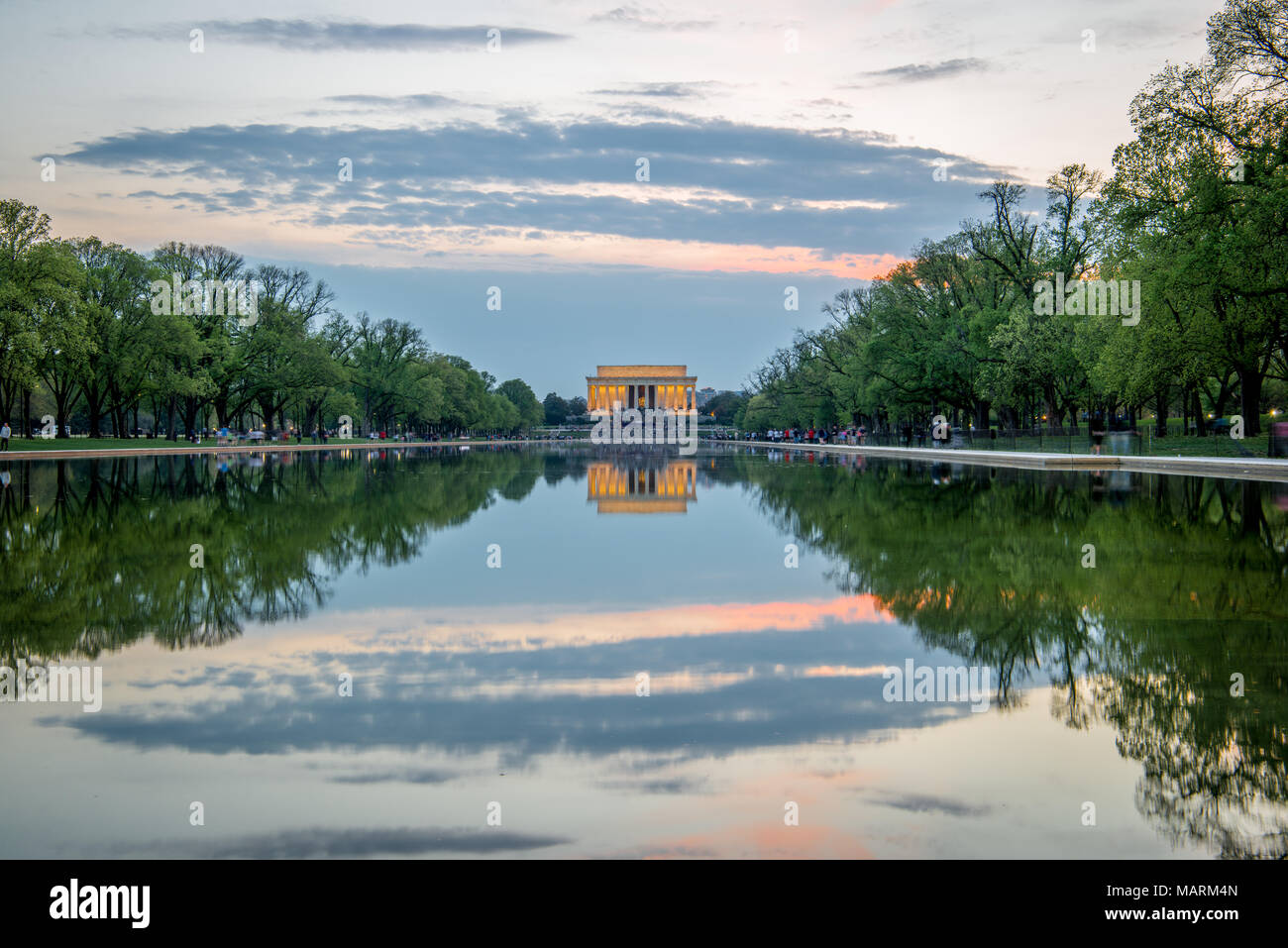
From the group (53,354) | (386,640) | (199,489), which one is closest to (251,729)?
(386,640)

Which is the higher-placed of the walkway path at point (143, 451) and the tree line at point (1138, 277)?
the tree line at point (1138, 277)

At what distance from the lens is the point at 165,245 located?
70.2 metres

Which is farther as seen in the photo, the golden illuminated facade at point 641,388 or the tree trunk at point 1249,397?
the golden illuminated facade at point 641,388

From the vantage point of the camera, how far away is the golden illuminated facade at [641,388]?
181500mm

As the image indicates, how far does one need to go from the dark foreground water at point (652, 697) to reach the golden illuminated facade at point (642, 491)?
837 centimetres

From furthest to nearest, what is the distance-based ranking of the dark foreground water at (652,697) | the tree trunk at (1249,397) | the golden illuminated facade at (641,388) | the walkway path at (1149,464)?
the golden illuminated facade at (641,388) → the tree trunk at (1249,397) → the walkway path at (1149,464) → the dark foreground water at (652,697)

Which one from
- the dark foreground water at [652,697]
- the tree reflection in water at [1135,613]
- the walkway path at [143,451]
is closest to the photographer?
the dark foreground water at [652,697]

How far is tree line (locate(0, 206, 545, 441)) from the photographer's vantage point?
51.7 m

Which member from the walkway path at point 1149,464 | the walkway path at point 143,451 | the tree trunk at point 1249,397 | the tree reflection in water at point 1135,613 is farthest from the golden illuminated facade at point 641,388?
the tree reflection in water at point 1135,613

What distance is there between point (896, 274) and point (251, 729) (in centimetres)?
7036

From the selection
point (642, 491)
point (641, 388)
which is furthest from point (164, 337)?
point (641, 388)

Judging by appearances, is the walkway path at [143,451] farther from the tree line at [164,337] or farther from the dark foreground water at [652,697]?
the dark foreground water at [652,697]

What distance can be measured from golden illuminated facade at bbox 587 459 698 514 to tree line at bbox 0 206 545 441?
96.5 ft
